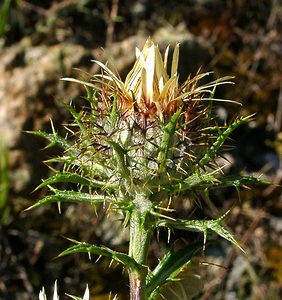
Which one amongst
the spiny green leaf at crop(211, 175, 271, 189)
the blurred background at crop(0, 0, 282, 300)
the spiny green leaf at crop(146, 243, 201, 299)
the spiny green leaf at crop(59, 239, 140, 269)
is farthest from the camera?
the blurred background at crop(0, 0, 282, 300)

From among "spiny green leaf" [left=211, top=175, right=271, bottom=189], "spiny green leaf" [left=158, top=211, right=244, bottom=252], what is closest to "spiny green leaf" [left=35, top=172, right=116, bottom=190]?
"spiny green leaf" [left=158, top=211, right=244, bottom=252]

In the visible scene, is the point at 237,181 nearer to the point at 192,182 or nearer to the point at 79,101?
the point at 192,182

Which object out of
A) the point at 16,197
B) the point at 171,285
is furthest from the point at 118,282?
the point at 171,285

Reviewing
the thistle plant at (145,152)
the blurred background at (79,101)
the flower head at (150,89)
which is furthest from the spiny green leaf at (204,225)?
the blurred background at (79,101)

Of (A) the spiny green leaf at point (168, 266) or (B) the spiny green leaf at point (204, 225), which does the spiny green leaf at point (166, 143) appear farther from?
(A) the spiny green leaf at point (168, 266)

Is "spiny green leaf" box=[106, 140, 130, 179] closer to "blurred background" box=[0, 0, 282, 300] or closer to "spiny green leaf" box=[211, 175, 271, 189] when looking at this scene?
"spiny green leaf" box=[211, 175, 271, 189]

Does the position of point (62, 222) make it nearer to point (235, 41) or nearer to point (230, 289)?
point (230, 289)
